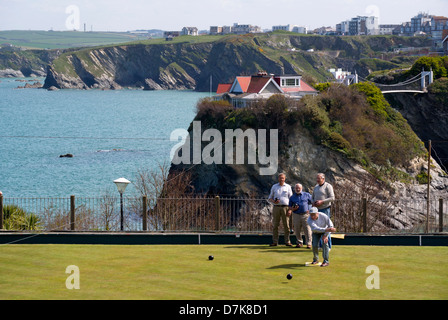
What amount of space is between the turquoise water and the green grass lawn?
2025 inches

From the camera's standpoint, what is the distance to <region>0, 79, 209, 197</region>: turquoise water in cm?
7794

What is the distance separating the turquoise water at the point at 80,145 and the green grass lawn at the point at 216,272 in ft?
169

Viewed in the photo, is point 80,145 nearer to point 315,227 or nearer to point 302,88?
point 302,88

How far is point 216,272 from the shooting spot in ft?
49.1

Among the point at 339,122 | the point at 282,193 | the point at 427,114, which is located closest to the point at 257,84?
the point at 339,122

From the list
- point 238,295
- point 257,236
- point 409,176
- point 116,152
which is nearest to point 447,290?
point 238,295

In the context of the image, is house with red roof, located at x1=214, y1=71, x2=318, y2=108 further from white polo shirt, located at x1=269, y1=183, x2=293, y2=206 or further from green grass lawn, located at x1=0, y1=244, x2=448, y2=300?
green grass lawn, located at x1=0, y1=244, x2=448, y2=300

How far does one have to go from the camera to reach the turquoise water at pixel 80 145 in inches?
3068

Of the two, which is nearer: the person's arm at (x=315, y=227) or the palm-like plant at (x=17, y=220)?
the person's arm at (x=315, y=227)

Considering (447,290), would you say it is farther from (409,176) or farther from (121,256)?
(409,176)

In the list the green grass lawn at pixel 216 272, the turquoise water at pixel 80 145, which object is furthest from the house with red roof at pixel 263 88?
the green grass lawn at pixel 216 272

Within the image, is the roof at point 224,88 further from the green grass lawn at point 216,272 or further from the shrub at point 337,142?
the green grass lawn at point 216,272

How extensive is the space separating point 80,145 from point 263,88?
175 ft

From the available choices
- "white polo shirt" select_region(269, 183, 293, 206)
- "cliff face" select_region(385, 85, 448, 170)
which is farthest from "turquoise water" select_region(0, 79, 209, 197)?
"white polo shirt" select_region(269, 183, 293, 206)
